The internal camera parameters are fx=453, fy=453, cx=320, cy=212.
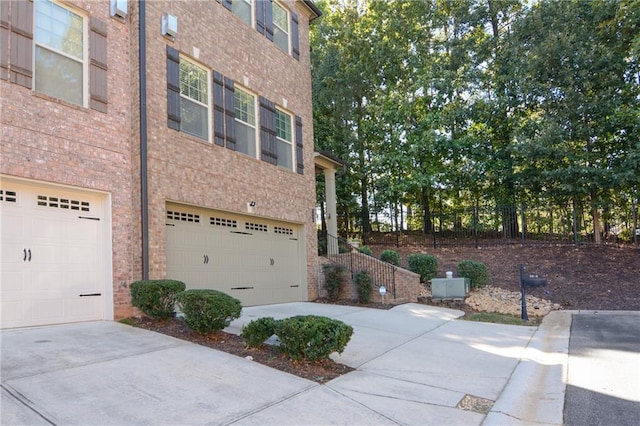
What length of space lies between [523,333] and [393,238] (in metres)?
12.6

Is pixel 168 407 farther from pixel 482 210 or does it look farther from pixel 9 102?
pixel 482 210

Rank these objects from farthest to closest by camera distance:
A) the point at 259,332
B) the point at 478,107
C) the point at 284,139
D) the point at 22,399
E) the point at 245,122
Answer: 1. the point at 478,107
2. the point at 284,139
3. the point at 245,122
4. the point at 259,332
5. the point at 22,399

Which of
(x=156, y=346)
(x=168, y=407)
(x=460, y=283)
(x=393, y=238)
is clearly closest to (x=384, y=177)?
(x=393, y=238)

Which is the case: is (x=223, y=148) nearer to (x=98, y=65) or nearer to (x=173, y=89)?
(x=173, y=89)

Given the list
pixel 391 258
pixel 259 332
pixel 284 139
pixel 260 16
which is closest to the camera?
pixel 259 332

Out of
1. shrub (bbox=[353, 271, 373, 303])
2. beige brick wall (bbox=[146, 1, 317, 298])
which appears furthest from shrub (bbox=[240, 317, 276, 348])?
shrub (bbox=[353, 271, 373, 303])

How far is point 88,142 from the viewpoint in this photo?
307 inches

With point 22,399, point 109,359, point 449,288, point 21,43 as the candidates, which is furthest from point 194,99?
point 449,288

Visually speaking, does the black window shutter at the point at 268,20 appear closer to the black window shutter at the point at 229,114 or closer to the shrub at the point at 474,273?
the black window shutter at the point at 229,114

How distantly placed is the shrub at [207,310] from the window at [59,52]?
4.09 metres

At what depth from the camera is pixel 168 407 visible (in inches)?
163

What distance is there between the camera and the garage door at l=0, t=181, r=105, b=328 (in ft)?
22.2

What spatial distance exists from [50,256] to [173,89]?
13.6 feet

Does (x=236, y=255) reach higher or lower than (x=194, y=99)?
lower
